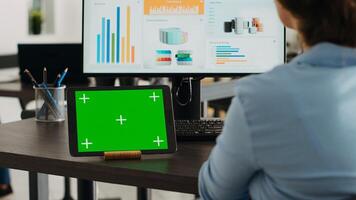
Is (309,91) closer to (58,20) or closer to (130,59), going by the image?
(130,59)

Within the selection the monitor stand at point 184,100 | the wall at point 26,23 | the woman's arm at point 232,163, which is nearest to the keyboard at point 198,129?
the monitor stand at point 184,100

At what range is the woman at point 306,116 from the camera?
3.19 feet

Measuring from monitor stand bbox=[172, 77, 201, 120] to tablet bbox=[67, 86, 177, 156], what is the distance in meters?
0.38

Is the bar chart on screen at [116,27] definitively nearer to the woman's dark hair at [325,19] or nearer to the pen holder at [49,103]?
the pen holder at [49,103]

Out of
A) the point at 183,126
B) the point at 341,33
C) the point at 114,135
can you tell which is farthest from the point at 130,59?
the point at 341,33

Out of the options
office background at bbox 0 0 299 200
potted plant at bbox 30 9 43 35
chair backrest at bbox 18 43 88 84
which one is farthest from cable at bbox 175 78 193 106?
potted plant at bbox 30 9 43 35

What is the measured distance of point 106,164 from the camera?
1.40m

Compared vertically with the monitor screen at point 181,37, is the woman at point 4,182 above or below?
below

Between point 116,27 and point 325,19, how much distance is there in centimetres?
93

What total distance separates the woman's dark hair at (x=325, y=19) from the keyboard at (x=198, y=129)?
27.1 inches

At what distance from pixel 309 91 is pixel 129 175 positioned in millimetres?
513

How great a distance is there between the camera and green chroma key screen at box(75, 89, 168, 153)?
1490mm

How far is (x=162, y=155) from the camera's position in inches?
59.1

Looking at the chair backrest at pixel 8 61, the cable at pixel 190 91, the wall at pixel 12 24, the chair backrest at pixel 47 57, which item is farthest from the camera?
the wall at pixel 12 24
